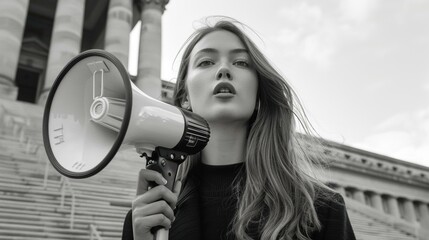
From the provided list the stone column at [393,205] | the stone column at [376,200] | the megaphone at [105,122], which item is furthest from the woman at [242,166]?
the stone column at [393,205]

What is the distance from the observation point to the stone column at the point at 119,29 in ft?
87.1

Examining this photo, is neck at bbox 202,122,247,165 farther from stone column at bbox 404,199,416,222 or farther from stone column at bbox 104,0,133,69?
stone column at bbox 404,199,416,222

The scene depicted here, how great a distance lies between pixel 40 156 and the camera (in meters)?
11.8

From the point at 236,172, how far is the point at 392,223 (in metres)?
22.9

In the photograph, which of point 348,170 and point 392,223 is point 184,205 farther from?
point 348,170

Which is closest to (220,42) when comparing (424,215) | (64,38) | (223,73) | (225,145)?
(223,73)

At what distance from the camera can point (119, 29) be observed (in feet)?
90.4

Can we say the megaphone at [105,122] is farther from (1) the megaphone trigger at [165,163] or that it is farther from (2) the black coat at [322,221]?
(2) the black coat at [322,221]

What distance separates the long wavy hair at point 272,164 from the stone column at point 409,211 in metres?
39.6

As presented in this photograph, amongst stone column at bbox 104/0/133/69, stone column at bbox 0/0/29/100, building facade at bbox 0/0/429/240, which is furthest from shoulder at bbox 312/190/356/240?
stone column at bbox 104/0/133/69

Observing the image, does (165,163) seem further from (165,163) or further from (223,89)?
(223,89)

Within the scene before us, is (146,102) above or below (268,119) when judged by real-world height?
below

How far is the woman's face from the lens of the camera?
2.50 metres

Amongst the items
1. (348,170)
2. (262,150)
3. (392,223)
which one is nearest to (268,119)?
(262,150)
